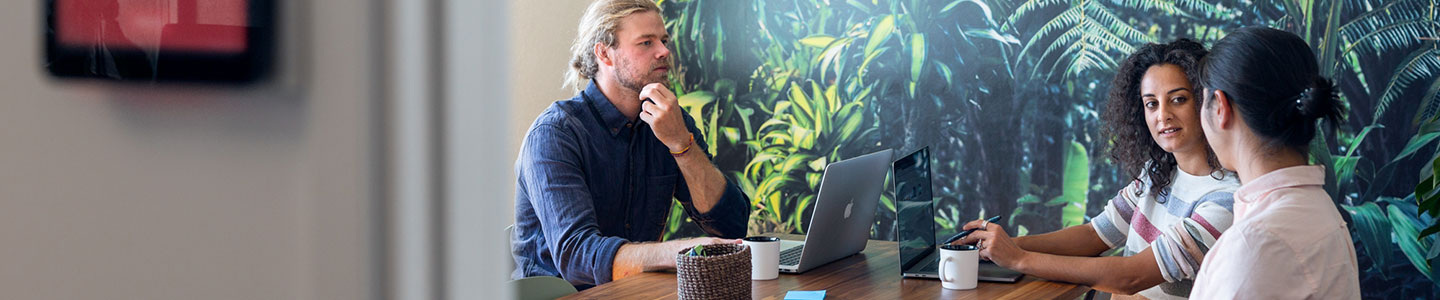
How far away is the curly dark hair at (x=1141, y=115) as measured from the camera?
2.34 metres

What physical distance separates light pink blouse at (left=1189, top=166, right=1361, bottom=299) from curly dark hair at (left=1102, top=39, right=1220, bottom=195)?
0.92 metres

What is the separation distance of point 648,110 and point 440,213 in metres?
2.00

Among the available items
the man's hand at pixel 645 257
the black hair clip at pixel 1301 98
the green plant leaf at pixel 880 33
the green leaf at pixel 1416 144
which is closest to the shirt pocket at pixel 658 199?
the man's hand at pixel 645 257

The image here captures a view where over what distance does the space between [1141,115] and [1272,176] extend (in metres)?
1.15

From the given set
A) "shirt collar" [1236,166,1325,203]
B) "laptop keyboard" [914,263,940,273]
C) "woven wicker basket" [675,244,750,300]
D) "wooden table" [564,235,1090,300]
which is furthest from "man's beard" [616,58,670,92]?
"shirt collar" [1236,166,1325,203]

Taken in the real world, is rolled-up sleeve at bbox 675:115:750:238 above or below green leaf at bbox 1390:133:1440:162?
below

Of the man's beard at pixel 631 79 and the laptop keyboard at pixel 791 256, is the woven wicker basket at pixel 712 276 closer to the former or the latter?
the laptop keyboard at pixel 791 256

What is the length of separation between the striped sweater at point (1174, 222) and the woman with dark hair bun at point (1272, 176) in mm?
443

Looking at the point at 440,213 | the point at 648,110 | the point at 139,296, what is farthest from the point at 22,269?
the point at 648,110

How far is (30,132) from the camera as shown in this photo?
0.42 meters

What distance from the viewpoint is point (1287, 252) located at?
1.28 meters

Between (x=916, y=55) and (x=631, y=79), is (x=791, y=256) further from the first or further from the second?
(x=916, y=55)

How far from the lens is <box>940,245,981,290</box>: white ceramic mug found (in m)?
1.79

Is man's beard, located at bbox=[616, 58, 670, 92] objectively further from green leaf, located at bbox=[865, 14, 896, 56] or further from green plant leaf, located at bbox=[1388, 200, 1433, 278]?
green plant leaf, located at bbox=[1388, 200, 1433, 278]
